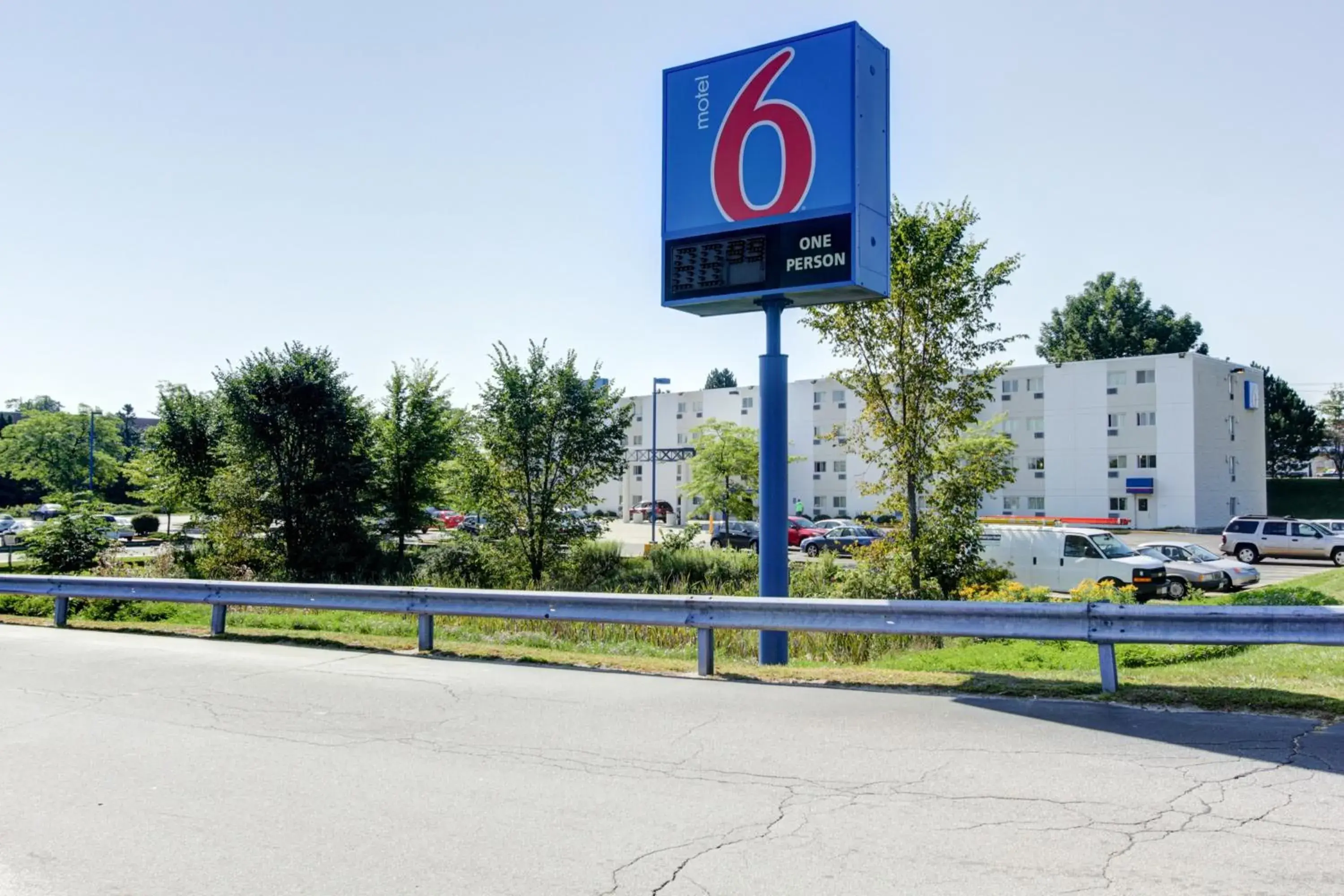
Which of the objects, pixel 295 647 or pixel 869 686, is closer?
pixel 869 686

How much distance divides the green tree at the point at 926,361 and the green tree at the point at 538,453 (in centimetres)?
998

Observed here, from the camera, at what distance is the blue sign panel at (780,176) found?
10500mm

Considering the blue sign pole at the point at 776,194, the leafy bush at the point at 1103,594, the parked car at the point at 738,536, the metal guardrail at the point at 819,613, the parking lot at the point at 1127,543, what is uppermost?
the blue sign pole at the point at 776,194

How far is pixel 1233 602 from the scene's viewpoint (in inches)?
575

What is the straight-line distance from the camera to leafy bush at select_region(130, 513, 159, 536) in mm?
53281

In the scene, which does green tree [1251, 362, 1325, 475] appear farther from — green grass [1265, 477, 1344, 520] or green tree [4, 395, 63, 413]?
green tree [4, 395, 63, 413]

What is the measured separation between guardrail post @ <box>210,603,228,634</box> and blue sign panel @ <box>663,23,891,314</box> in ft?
23.4

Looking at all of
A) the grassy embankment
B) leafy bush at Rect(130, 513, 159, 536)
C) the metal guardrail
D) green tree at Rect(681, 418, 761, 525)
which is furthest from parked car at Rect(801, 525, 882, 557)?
leafy bush at Rect(130, 513, 159, 536)

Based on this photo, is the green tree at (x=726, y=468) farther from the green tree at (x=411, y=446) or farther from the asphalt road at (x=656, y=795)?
the asphalt road at (x=656, y=795)

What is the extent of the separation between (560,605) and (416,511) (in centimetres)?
2135

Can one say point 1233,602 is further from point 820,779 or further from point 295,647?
point 295,647

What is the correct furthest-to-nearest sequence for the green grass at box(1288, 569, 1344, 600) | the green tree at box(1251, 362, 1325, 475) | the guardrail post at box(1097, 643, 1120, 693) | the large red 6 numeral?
the green tree at box(1251, 362, 1325, 475), the green grass at box(1288, 569, 1344, 600), the large red 6 numeral, the guardrail post at box(1097, 643, 1120, 693)

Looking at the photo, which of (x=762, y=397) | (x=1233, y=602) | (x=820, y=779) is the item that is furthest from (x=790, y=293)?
(x=1233, y=602)

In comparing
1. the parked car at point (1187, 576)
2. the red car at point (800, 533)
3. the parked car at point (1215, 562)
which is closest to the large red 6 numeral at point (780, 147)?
the parked car at point (1187, 576)
